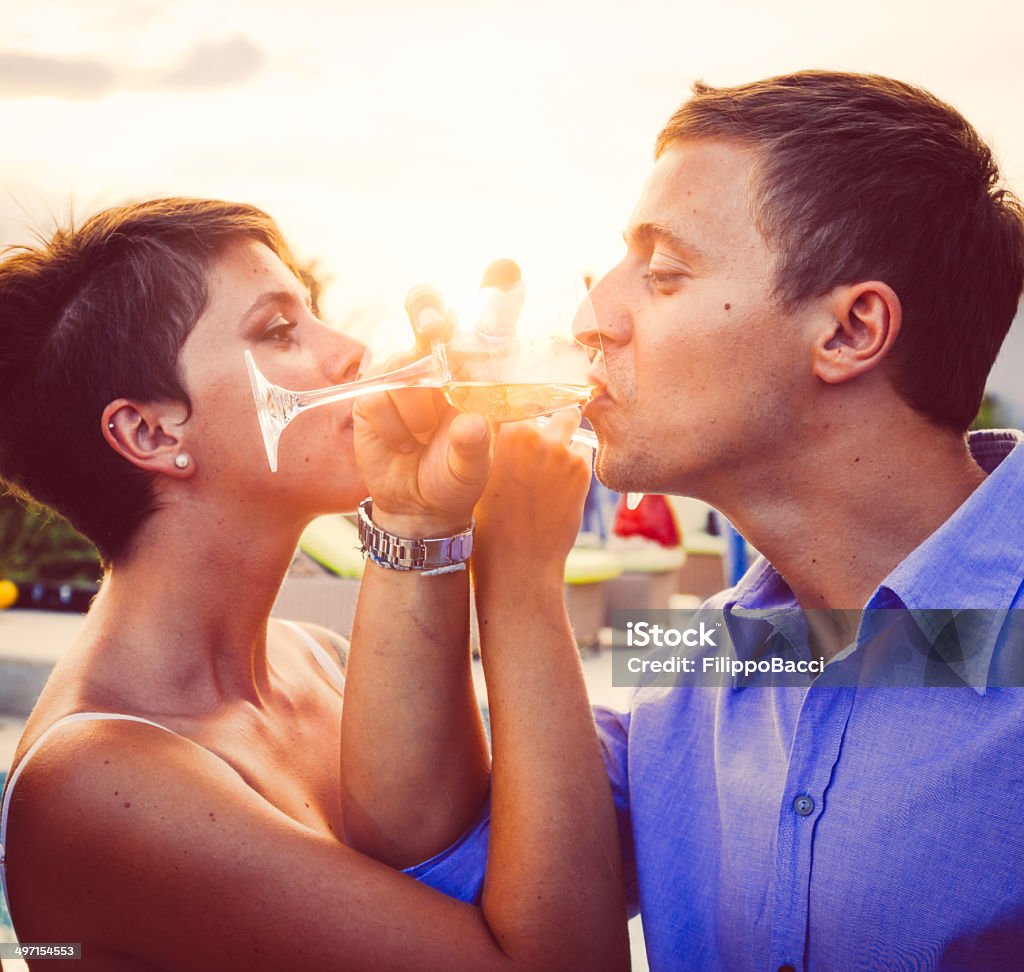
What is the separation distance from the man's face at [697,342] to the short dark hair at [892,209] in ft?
0.18

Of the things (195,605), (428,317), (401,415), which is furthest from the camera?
(195,605)

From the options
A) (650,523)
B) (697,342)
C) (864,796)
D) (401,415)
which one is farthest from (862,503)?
(650,523)

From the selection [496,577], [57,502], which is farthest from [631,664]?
[57,502]

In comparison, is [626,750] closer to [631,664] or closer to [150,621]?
[631,664]

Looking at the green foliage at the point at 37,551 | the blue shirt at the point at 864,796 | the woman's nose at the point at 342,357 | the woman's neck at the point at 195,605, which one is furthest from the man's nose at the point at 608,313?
the green foliage at the point at 37,551

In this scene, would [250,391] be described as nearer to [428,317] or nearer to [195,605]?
[195,605]

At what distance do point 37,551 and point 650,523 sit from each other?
6.07 meters

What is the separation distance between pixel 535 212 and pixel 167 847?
1151 mm

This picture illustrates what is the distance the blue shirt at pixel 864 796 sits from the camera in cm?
136

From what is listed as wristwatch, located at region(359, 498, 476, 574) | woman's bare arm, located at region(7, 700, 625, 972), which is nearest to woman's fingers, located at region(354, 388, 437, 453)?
wristwatch, located at region(359, 498, 476, 574)

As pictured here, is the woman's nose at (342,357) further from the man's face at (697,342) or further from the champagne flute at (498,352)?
the man's face at (697,342)

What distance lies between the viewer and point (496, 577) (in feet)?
5.89

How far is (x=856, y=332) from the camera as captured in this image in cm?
179

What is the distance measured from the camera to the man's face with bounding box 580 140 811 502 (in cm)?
180
